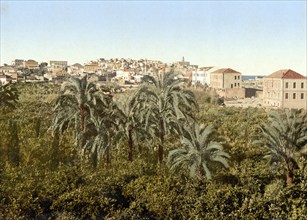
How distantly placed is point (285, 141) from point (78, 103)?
30.1ft

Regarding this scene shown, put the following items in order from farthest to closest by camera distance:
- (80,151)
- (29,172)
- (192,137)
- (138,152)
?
(138,152) → (80,151) → (192,137) → (29,172)

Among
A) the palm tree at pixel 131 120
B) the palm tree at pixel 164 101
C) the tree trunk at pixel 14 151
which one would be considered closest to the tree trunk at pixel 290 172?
the palm tree at pixel 164 101

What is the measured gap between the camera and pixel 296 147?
688 inches

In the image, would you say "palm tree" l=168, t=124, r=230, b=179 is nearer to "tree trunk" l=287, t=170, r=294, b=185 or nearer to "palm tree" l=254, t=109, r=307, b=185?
"tree trunk" l=287, t=170, r=294, b=185

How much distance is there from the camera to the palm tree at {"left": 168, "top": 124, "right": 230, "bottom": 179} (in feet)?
50.4

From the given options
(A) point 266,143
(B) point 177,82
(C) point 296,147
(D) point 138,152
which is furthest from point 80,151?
(C) point 296,147

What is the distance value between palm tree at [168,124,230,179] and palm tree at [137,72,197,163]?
132 cm

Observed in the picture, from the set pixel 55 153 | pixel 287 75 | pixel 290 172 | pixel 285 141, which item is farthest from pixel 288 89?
pixel 55 153

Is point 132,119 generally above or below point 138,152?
above

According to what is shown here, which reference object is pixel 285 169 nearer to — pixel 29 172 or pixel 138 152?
pixel 138 152

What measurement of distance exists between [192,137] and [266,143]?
385 cm

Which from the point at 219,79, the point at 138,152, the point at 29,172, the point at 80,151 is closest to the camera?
the point at 29,172

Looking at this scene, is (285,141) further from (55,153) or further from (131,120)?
(55,153)

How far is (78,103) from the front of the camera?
1828cm
